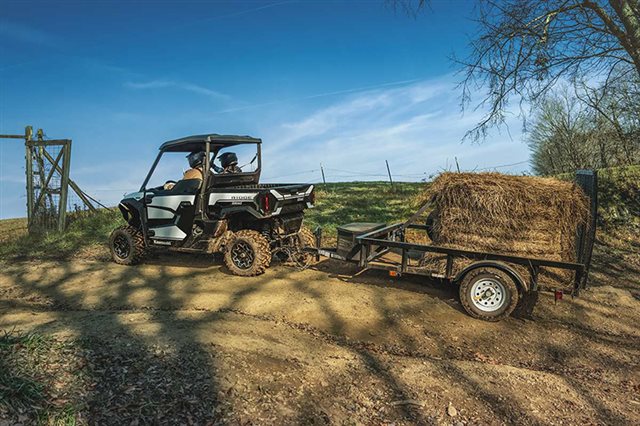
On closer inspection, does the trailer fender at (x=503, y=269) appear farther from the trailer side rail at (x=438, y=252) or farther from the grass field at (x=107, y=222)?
the grass field at (x=107, y=222)

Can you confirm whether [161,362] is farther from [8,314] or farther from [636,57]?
[636,57]

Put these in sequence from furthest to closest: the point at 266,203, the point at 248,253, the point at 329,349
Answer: the point at 248,253 < the point at 266,203 < the point at 329,349

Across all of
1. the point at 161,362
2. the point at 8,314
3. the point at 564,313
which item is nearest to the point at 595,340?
the point at 564,313

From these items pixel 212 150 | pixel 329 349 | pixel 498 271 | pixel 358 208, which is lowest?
pixel 329 349

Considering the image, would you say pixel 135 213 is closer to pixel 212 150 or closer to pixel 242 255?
pixel 212 150

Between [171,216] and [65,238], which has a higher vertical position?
[171,216]

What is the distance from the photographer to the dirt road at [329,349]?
3.67m

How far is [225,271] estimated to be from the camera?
8.46 m

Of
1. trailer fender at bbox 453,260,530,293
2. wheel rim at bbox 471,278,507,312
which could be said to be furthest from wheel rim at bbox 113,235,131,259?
wheel rim at bbox 471,278,507,312

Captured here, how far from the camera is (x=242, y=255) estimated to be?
25.8 feet

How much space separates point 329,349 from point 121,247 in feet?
19.8

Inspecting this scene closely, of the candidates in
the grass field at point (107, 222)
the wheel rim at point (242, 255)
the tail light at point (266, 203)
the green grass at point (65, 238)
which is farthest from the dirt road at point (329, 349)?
the grass field at point (107, 222)

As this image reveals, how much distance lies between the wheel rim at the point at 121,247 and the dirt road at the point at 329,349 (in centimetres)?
81

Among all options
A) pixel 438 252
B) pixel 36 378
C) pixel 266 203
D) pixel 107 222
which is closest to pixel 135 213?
pixel 266 203
